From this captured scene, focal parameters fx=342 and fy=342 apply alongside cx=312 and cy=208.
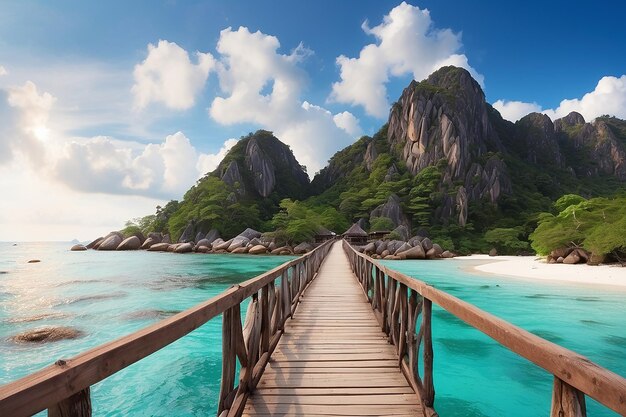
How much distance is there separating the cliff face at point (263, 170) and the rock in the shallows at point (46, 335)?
6187cm

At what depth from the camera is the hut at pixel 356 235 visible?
166 ft

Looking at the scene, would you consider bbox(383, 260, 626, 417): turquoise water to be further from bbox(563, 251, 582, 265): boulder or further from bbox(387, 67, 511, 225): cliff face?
bbox(387, 67, 511, 225): cliff face

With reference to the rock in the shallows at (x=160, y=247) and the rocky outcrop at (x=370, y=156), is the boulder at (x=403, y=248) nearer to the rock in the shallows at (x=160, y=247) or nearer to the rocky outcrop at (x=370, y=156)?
the rock in the shallows at (x=160, y=247)

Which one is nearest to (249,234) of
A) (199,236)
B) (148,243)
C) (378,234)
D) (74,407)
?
(199,236)

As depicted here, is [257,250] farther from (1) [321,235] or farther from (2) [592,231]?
(2) [592,231]

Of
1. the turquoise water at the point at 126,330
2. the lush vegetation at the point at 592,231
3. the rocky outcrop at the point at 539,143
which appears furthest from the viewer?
the rocky outcrop at the point at 539,143

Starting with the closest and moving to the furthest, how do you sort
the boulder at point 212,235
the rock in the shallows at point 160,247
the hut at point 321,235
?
the hut at point 321,235
the rock in the shallows at point 160,247
the boulder at point 212,235

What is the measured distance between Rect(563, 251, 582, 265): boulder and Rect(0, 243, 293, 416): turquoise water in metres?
26.9

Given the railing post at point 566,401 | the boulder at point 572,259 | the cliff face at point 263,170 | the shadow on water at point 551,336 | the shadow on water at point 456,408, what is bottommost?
the shadow on water at point 551,336

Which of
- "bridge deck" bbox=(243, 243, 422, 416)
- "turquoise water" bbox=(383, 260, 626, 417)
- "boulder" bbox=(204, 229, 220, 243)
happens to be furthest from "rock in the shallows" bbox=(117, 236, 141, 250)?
"bridge deck" bbox=(243, 243, 422, 416)

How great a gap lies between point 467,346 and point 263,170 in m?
75.7

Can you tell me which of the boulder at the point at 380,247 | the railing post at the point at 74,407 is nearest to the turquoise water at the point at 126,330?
the railing post at the point at 74,407

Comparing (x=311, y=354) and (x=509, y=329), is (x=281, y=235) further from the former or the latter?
(x=509, y=329)

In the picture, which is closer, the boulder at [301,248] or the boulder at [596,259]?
the boulder at [596,259]
